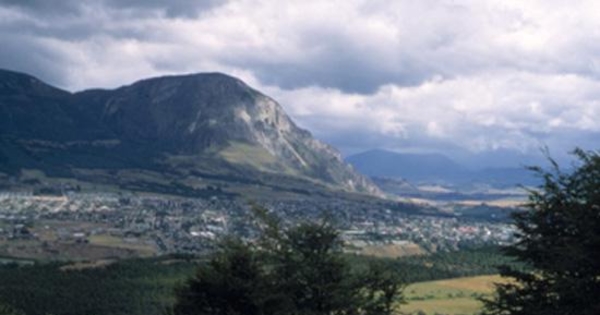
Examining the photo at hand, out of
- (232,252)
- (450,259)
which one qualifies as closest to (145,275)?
(450,259)

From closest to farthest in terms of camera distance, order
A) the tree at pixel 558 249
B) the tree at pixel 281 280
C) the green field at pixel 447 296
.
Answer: the tree at pixel 558 249, the tree at pixel 281 280, the green field at pixel 447 296

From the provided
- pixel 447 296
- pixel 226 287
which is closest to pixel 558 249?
pixel 226 287

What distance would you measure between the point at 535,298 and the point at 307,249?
33.3ft

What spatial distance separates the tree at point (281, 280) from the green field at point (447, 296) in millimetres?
50440

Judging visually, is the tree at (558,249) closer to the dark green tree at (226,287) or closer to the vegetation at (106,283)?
the dark green tree at (226,287)

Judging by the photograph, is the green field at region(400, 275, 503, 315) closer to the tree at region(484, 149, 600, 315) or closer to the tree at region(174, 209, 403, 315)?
the tree at region(174, 209, 403, 315)

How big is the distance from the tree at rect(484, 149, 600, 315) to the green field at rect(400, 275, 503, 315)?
5681cm

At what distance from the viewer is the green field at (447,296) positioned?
83.8 metres

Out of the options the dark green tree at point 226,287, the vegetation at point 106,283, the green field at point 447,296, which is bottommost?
the vegetation at point 106,283

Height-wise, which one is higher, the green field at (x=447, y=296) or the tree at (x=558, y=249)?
the tree at (x=558, y=249)

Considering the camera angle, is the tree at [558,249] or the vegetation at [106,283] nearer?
the tree at [558,249]

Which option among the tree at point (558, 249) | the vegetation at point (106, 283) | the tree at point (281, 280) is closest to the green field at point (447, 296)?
the vegetation at point (106, 283)

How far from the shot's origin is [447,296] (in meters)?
95.5

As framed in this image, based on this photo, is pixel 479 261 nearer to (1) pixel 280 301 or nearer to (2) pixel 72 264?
(2) pixel 72 264
